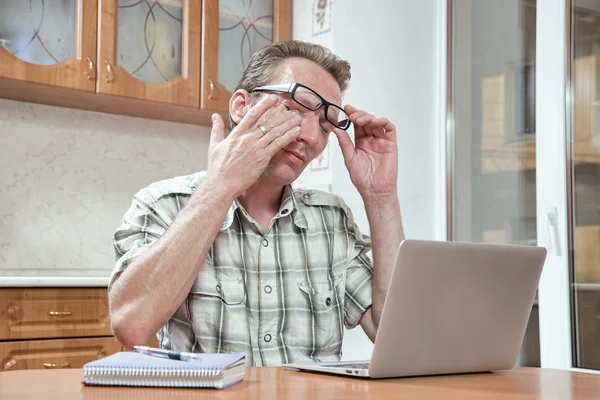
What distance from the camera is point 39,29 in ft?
8.30

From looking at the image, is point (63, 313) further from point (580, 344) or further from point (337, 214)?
point (580, 344)

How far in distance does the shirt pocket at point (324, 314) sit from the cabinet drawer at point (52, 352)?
1.07 meters

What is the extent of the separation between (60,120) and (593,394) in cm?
243

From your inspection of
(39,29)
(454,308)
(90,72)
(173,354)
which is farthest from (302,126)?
(39,29)

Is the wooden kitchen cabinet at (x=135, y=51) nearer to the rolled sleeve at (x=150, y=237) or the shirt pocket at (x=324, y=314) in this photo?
the rolled sleeve at (x=150, y=237)

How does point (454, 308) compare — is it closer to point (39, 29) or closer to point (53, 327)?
point (53, 327)

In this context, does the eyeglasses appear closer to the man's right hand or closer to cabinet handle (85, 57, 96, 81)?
the man's right hand

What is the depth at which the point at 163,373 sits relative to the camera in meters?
0.85

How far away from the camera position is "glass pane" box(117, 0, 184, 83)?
8.89 ft

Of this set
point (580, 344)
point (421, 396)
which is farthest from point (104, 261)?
point (421, 396)

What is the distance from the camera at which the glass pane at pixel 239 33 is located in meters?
2.99

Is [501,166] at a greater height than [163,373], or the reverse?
[501,166]

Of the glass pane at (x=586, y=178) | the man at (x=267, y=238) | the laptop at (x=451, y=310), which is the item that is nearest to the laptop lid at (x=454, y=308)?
the laptop at (x=451, y=310)

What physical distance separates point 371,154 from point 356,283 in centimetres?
31
